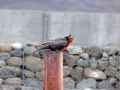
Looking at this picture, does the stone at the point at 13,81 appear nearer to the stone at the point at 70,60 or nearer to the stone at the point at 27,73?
the stone at the point at 27,73

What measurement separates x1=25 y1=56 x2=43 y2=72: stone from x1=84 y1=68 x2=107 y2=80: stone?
0.66m

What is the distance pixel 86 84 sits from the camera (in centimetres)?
692

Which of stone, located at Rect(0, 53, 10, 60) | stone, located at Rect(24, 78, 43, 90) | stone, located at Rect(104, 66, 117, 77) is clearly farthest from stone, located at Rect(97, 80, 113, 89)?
stone, located at Rect(0, 53, 10, 60)

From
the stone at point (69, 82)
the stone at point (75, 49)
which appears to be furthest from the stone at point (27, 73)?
the stone at point (75, 49)

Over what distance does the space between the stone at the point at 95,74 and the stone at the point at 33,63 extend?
2.16 ft

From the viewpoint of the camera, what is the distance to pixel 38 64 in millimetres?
6863

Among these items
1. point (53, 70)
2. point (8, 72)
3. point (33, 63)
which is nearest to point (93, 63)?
point (33, 63)

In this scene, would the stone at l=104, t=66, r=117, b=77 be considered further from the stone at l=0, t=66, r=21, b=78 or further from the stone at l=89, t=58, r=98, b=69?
the stone at l=0, t=66, r=21, b=78

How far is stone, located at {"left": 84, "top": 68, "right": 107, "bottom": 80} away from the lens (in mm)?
6957

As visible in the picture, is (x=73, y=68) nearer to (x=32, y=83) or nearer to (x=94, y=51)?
(x=94, y=51)

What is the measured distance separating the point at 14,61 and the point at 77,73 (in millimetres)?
892

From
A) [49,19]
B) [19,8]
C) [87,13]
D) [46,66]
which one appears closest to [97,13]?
[87,13]

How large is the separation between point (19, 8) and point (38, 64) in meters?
0.81

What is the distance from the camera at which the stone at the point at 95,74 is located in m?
6.96
